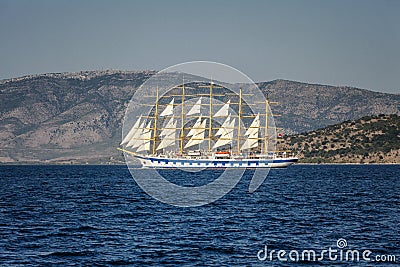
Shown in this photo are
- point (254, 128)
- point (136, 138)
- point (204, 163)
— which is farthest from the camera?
point (136, 138)

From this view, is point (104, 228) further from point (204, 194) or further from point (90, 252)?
point (204, 194)

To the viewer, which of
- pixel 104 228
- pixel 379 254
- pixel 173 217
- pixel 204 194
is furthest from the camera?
pixel 204 194

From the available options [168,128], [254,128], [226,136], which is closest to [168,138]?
[168,128]

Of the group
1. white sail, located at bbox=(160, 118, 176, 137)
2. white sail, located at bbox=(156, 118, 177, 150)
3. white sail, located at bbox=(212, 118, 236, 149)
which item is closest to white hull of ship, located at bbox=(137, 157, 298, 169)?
white sail, located at bbox=(212, 118, 236, 149)

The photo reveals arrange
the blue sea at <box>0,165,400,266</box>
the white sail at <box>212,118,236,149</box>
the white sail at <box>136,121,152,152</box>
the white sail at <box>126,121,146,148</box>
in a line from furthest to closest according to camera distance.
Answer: the white sail at <box>136,121,152,152</box> < the white sail at <box>126,121,146,148</box> < the white sail at <box>212,118,236,149</box> < the blue sea at <box>0,165,400,266</box>

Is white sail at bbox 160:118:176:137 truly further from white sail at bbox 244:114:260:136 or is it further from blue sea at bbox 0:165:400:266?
blue sea at bbox 0:165:400:266

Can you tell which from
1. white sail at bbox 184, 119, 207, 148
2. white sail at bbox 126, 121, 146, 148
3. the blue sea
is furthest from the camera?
white sail at bbox 126, 121, 146, 148

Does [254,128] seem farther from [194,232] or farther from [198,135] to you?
[194,232]

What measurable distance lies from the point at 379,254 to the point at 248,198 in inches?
1551

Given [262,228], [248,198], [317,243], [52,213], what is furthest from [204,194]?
[317,243]

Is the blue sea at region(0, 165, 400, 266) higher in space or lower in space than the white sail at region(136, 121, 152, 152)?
lower

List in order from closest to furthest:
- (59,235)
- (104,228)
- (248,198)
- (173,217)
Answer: (59,235), (104,228), (173,217), (248,198)

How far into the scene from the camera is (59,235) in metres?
42.5

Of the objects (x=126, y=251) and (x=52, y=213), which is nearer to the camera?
(x=126, y=251)
